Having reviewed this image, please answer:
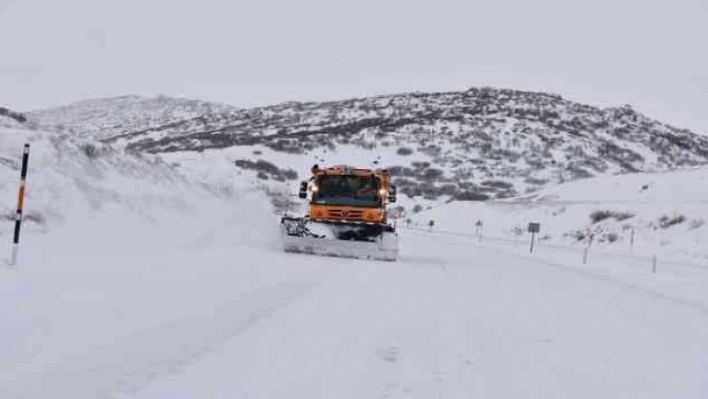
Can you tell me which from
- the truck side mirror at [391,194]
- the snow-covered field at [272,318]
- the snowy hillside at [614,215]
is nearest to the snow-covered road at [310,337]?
the snow-covered field at [272,318]

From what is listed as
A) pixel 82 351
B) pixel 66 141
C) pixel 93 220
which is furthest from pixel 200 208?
pixel 82 351

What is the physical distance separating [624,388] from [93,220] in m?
10.9

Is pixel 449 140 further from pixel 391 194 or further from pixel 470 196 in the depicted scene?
pixel 391 194

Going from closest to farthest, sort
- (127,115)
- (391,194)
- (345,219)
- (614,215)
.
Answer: (391,194), (345,219), (614,215), (127,115)

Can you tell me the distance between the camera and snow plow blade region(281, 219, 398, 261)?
Answer: 20.0 meters

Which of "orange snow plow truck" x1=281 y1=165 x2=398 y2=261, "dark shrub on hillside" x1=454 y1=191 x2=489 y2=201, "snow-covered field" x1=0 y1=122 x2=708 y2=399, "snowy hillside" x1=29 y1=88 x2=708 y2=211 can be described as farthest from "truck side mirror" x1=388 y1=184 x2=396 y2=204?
"snowy hillside" x1=29 y1=88 x2=708 y2=211

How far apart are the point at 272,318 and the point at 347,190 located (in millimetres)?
13801

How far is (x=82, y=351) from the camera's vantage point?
592cm

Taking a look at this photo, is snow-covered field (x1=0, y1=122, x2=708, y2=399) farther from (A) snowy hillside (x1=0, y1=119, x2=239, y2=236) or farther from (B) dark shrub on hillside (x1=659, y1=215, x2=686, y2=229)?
(B) dark shrub on hillside (x1=659, y1=215, x2=686, y2=229)

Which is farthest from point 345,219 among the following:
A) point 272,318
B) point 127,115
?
point 127,115

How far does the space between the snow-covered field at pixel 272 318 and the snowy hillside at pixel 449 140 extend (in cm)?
5902

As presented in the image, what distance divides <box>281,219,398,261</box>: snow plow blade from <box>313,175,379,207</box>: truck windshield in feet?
5.61

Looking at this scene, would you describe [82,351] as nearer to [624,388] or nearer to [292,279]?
[624,388]

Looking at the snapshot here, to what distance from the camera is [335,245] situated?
20297mm
